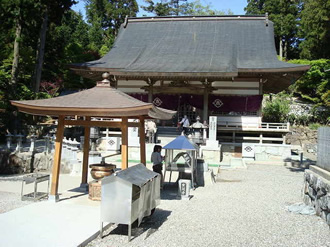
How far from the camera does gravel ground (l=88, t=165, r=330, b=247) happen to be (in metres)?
5.02

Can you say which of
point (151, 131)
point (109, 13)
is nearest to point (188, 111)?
point (151, 131)

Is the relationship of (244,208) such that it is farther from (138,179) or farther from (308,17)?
(308,17)

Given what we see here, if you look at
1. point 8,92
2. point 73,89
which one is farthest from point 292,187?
point 73,89

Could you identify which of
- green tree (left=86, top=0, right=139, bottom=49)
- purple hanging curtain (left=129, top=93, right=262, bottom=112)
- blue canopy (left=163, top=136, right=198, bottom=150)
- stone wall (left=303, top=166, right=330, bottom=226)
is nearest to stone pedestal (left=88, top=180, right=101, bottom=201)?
blue canopy (left=163, top=136, right=198, bottom=150)

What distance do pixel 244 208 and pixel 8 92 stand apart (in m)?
15.4

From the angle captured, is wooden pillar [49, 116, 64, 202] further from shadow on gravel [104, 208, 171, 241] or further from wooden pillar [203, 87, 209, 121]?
wooden pillar [203, 87, 209, 121]

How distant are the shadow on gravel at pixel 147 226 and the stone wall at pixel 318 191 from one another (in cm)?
303

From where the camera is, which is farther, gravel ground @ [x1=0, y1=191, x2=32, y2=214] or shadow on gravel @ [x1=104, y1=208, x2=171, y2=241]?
gravel ground @ [x1=0, y1=191, x2=32, y2=214]

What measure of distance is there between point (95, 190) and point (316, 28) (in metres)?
25.4

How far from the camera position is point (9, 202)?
7.28 metres

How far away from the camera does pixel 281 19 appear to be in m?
36.3

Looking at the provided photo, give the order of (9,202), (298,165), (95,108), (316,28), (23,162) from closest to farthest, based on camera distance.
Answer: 1. (95,108)
2. (9,202)
3. (298,165)
4. (23,162)
5. (316,28)

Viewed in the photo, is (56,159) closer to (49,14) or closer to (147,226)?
(147,226)

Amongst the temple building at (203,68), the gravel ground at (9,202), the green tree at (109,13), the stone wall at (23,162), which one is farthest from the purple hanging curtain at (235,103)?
the green tree at (109,13)
